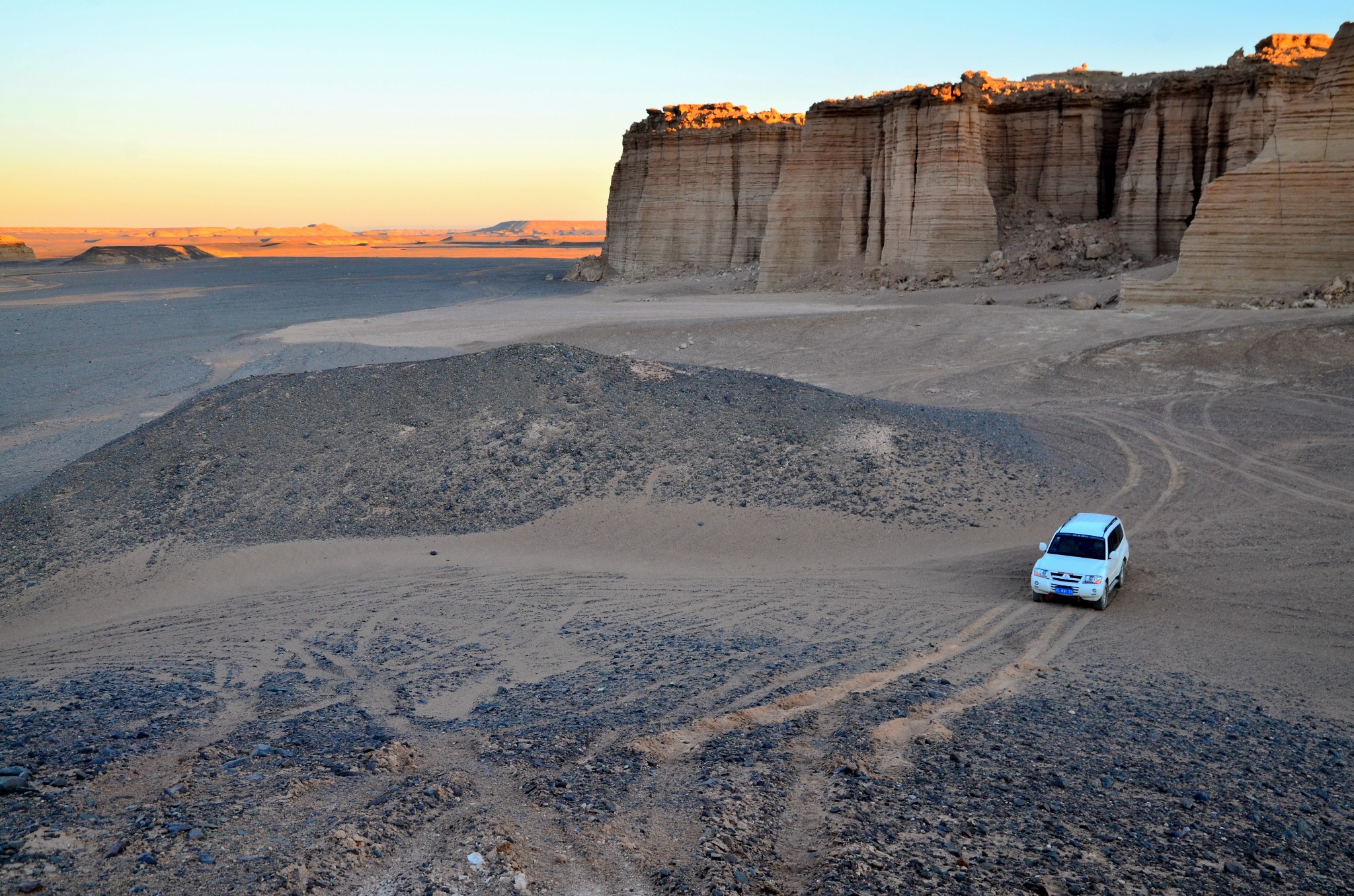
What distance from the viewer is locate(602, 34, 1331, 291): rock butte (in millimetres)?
45250

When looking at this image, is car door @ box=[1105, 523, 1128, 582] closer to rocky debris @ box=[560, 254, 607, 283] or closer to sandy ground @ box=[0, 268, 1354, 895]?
sandy ground @ box=[0, 268, 1354, 895]

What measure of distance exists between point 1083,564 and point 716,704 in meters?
6.22

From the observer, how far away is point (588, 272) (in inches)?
3378

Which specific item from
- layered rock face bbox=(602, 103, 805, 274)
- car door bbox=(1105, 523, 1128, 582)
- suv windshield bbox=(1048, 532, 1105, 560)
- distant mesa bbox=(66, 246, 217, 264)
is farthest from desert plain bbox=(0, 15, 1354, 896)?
distant mesa bbox=(66, 246, 217, 264)

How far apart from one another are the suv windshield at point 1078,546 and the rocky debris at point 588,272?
2862 inches

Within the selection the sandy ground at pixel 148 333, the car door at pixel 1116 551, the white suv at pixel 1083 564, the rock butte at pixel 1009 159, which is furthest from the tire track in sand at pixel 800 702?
the rock butte at pixel 1009 159

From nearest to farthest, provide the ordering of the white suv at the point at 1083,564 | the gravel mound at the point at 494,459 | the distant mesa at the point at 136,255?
the white suv at the point at 1083,564, the gravel mound at the point at 494,459, the distant mesa at the point at 136,255

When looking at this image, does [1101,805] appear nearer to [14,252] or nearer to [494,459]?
[494,459]

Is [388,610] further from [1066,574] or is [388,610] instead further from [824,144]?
[824,144]

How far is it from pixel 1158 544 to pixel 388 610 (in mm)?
11938

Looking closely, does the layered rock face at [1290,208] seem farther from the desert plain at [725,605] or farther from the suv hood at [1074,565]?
the suv hood at [1074,565]

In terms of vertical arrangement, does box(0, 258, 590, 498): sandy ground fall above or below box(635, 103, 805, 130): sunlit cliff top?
below

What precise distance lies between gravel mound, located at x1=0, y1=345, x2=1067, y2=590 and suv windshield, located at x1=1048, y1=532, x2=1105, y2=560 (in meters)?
2.74

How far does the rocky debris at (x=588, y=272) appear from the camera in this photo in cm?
8400
